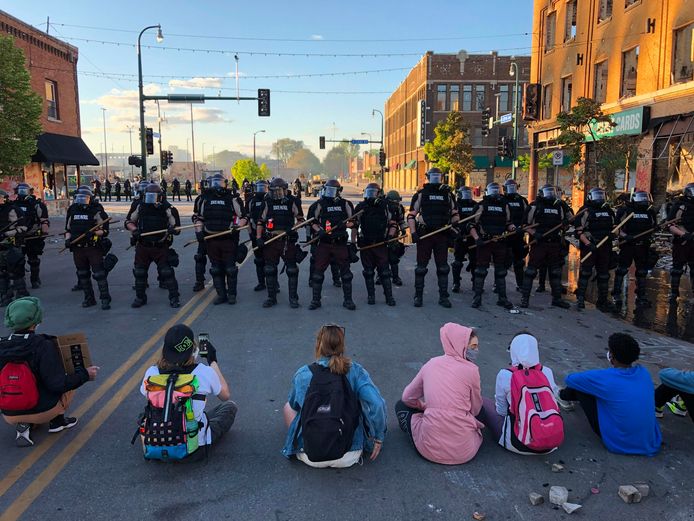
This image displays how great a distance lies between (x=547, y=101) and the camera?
92.5 ft

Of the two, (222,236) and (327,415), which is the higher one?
(222,236)

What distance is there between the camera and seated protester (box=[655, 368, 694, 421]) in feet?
14.4

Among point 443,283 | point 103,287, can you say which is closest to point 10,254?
point 103,287

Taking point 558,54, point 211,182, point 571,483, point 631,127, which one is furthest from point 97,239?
point 558,54

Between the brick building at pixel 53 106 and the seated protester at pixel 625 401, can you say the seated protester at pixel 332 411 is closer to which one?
the seated protester at pixel 625 401

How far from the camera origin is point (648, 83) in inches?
754

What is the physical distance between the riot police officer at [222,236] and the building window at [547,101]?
22.8 meters

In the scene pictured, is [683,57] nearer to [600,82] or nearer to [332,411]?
[600,82]

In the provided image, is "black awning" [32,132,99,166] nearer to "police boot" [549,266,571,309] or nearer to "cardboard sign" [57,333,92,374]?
"police boot" [549,266,571,309]

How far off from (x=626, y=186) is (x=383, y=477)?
2012 centimetres

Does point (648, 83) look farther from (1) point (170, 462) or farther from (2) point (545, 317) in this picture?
(1) point (170, 462)

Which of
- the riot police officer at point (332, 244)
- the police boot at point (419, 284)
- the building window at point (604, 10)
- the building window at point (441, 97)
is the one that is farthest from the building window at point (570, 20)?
the building window at point (441, 97)

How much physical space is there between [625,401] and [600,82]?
2240 cm

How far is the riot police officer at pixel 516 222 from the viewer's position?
388 inches
